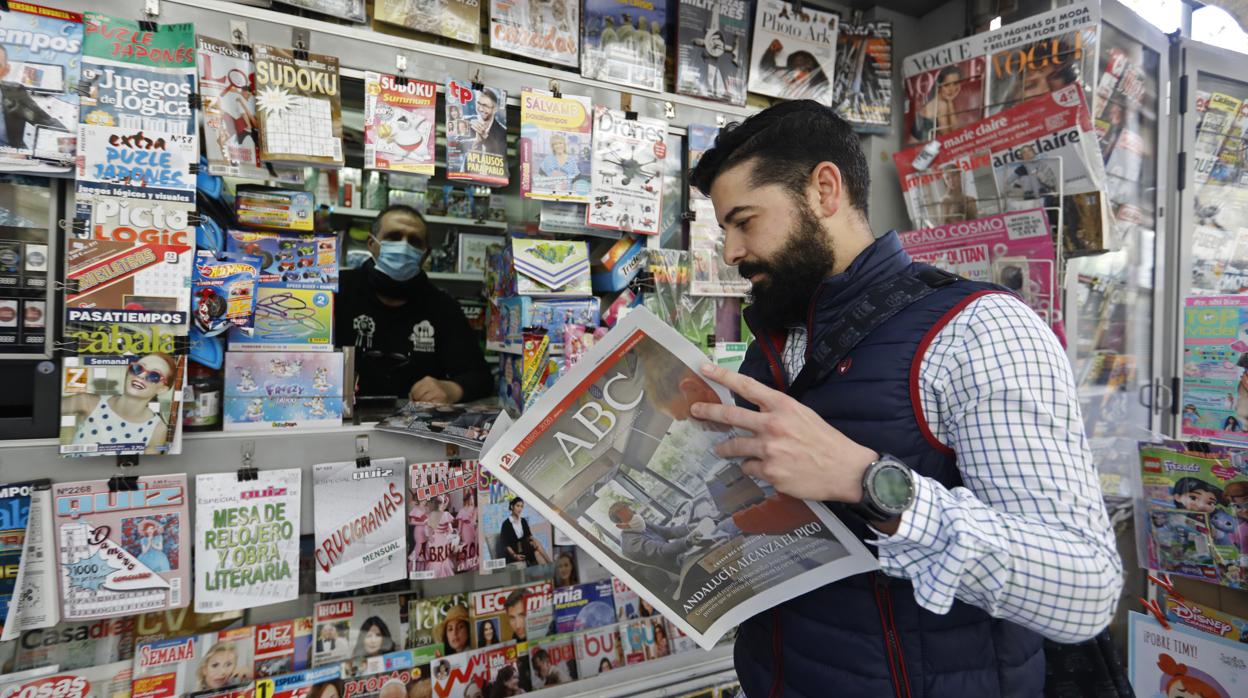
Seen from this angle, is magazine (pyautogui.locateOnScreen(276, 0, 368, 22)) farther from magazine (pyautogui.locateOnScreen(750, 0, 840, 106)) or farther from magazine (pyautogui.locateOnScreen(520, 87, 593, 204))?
magazine (pyautogui.locateOnScreen(750, 0, 840, 106))

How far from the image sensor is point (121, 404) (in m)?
1.64

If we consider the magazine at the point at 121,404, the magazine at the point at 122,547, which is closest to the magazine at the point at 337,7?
the magazine at the point at 121,404

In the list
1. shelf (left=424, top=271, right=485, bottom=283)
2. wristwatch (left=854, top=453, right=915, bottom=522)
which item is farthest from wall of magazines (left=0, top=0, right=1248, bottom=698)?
shelf (left=424, top=271, right=485, bottom=283)

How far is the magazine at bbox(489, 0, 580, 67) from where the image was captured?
2135 mm

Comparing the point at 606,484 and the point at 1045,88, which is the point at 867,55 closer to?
the point at 1045,88

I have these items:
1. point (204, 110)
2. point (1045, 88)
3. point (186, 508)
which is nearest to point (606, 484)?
point (186, 508)

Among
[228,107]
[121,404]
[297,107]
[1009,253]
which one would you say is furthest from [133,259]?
[1009,253]

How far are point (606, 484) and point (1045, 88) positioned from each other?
8.55ft

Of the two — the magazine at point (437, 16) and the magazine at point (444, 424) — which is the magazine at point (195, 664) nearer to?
the magazine at point (444, 424)

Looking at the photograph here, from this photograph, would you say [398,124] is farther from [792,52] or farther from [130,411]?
[792,52]

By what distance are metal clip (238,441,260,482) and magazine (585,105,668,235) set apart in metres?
1.26

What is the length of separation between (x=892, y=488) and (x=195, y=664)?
194cm

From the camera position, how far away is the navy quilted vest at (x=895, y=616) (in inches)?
39.6

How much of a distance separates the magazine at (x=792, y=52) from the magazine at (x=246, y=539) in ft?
7.49
